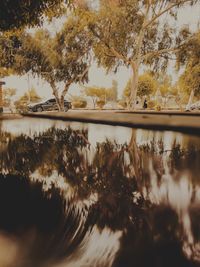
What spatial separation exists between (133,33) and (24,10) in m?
19.1

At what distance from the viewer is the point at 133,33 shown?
1052 inches

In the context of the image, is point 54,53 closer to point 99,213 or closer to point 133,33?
point 133,33

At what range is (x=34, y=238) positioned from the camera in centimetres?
224

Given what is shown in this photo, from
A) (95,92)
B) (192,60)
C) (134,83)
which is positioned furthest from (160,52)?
(95,92)

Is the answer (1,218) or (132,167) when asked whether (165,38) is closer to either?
(132,167)

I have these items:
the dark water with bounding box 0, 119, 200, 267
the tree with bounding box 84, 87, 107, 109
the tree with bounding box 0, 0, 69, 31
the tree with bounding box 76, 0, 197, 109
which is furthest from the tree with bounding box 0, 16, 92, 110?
the tree with bounding box 84, 87, 107, 109

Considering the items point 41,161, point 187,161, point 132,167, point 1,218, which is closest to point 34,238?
point 1,218

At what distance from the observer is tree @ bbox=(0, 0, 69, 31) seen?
8.16 meters

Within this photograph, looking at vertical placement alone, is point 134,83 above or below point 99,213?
above

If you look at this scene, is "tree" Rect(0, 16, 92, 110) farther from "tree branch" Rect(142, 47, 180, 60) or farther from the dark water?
the dark water

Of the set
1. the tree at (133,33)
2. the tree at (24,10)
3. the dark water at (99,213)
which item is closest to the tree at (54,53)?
the tree at (133,33)

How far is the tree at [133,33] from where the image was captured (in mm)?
24984

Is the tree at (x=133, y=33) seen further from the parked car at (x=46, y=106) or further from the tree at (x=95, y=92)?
the tree at (x=95, y=92)

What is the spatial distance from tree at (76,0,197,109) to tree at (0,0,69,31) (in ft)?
50.4
